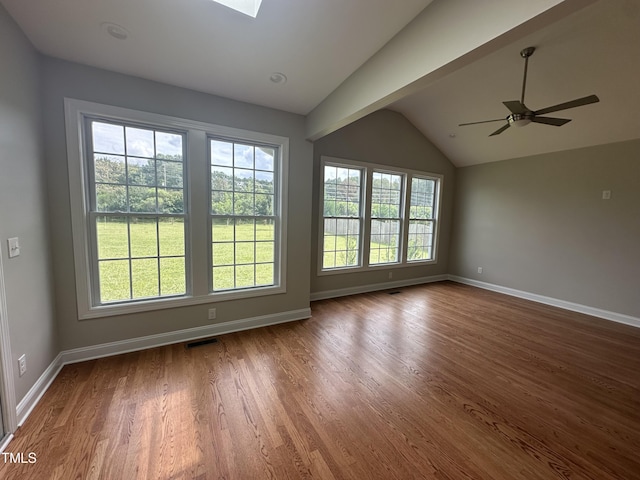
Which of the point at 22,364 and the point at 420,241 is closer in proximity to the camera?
the point at 22,364

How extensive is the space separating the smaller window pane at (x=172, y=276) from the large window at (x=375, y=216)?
212 centimetres

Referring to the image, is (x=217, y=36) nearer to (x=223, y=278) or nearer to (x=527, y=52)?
(x=223, y=278)

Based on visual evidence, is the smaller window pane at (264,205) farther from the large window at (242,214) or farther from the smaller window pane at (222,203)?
the smaller window pane at (222,203)

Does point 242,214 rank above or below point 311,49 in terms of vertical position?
below

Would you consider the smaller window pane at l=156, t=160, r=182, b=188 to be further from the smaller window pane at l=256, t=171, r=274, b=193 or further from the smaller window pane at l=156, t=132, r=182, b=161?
the smaller window pane at l=256, t=171, r=274, b=193

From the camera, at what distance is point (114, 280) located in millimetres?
2461

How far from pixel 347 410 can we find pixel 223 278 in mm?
1939

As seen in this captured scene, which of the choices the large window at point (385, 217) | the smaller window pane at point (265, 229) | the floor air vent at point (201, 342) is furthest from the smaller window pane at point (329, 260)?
the floor air vent at point (201, 342)

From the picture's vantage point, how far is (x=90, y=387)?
6.56 ft

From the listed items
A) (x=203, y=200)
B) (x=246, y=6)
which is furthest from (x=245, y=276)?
(x=246, y=6)

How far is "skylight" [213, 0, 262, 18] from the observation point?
174 cm

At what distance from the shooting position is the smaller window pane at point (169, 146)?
2549mm

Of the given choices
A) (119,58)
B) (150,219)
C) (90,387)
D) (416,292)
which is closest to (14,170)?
(150,219)

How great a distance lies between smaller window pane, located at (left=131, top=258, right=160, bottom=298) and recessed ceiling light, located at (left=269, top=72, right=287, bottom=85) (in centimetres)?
217
